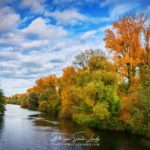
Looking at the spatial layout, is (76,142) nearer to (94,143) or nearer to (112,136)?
(94,143)

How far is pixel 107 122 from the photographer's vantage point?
45531mm

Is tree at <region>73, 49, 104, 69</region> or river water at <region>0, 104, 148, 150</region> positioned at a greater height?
tree at <region>73, 49, 104, 69</region>

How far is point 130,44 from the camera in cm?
4781

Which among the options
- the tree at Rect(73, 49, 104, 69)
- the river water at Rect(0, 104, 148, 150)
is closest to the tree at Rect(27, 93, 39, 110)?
the tree at Rect(73, 49, 104, 69)

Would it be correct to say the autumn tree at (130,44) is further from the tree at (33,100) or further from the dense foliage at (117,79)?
the tree at (33,100)

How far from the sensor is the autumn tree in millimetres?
47500

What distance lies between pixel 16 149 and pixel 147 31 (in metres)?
29.0

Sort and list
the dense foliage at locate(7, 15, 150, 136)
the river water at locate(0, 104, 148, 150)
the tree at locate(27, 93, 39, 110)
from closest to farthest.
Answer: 1. the river water at locate(0, 104, 148, 150)
2. the dense foliage at locate(7, 15, 150, 136)
3. the tree at locate(27, 93, 39, 110)

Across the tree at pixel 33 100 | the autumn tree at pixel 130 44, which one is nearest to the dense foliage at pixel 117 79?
the autumn tree at pixel 130 44

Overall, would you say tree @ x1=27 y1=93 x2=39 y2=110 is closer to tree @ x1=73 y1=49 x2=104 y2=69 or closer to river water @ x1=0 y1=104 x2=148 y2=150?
tree @ x1=73 y1=49 x2=104 y2=69

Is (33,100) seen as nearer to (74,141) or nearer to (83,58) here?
(83,58)

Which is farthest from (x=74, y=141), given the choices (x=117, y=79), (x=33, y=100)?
(x=33, y=100)

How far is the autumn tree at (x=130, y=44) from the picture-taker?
156 ft

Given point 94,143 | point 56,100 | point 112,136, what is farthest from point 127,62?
point 56,100
